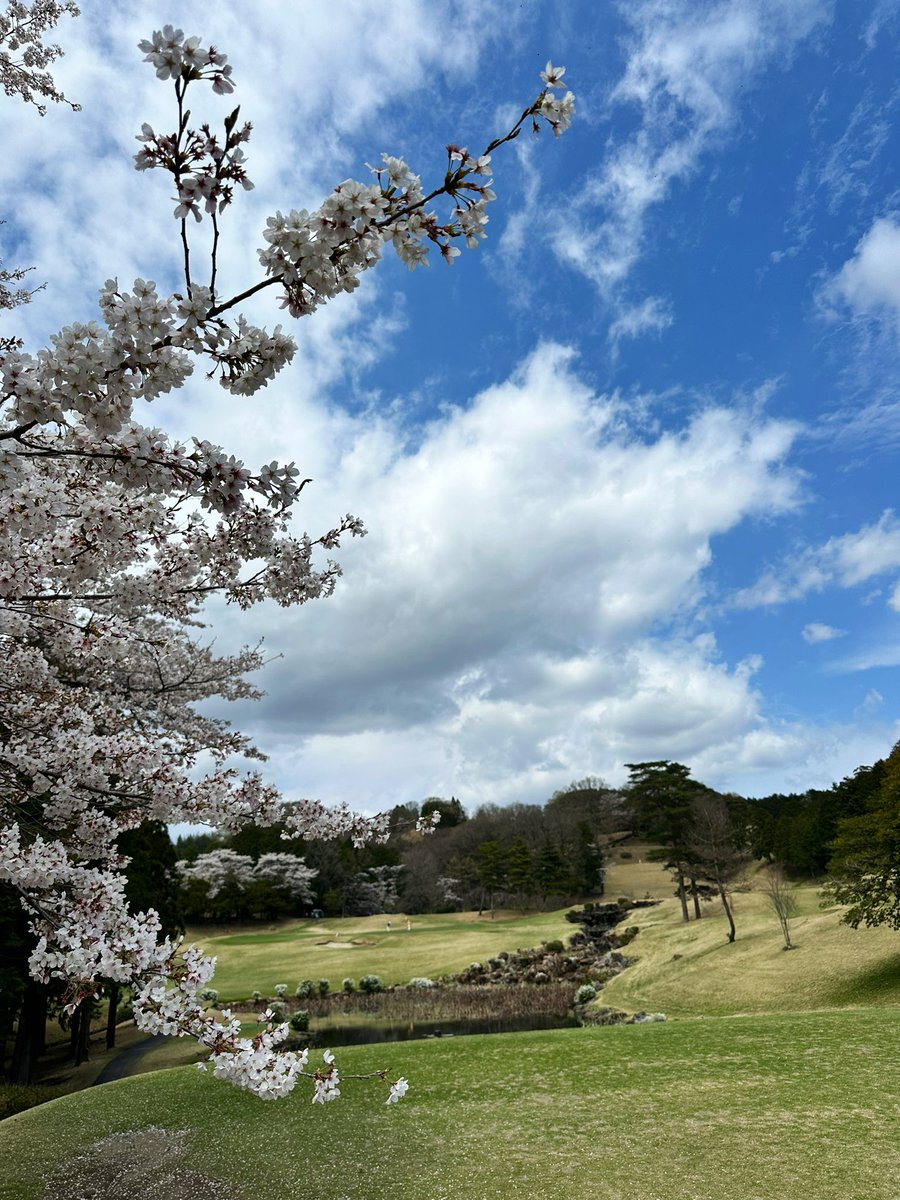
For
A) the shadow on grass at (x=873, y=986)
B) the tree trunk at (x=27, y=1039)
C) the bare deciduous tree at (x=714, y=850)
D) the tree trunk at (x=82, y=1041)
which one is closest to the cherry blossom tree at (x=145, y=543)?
the tree trunk at (x=27, y=1039)

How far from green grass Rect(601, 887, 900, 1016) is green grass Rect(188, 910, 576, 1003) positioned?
10.2m

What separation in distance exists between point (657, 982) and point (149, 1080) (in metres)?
18.7

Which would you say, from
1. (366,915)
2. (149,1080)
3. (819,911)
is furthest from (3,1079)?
(366,915)

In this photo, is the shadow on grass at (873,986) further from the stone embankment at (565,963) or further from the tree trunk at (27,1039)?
the tree trunk at (27,1039)

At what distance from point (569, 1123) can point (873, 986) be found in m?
15.6

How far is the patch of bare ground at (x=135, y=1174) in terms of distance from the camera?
24.4ft

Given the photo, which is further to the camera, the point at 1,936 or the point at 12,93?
the point at 1,936

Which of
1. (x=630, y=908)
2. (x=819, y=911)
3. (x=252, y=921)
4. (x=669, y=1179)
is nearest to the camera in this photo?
(x=669, y=1179)

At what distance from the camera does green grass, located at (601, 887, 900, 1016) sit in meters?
19.5

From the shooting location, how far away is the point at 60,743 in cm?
543

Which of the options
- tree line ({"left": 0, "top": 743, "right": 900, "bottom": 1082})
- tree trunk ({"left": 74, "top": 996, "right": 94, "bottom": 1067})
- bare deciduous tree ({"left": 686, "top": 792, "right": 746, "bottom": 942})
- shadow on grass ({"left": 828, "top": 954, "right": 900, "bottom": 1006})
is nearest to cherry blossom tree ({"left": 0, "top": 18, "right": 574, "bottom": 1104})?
tree line ({"left": 0, "top": 743, "right": 900, "bottom": 1082})

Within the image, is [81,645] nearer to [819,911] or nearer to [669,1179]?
[669,1179]

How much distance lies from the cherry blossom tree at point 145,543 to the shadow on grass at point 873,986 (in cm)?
1805

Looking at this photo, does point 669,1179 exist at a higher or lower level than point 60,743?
lower
